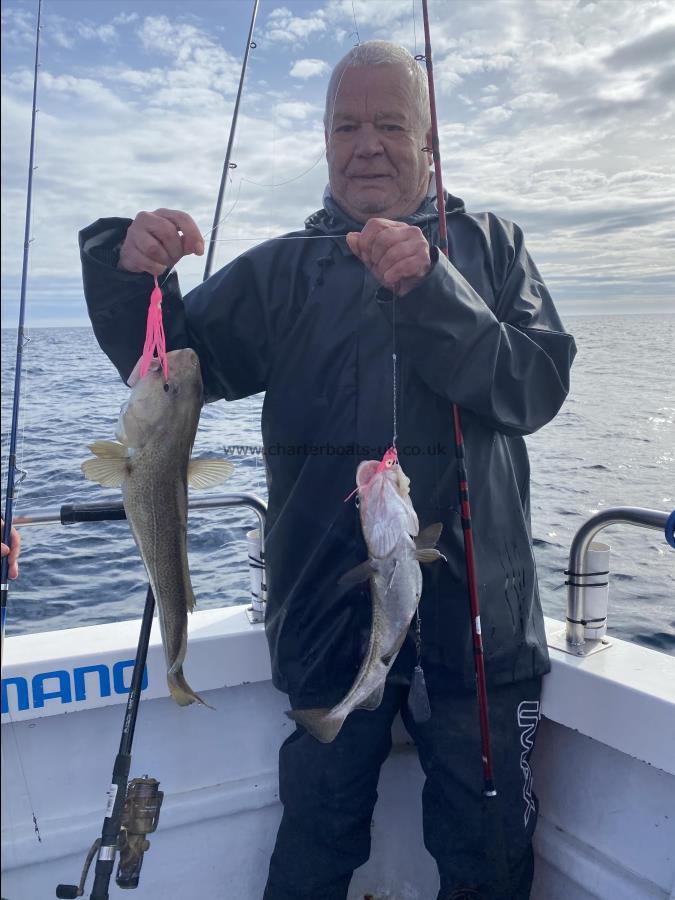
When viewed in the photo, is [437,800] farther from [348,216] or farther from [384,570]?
[348,216]

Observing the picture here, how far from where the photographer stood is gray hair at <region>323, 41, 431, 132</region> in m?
2.40

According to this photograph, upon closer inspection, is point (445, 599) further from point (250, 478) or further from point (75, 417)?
point (75, 417)

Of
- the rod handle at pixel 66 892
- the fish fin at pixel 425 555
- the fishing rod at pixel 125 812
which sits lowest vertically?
the rod handle at pixel 66 892

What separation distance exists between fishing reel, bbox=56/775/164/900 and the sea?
68.1 inches

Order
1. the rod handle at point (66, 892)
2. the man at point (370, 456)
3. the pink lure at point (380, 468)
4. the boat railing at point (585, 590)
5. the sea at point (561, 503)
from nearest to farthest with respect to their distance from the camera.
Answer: the pink lure at point (380, 468) → the rod handle at point (66, 892) → the man at point (370, 456) → the boat railing at point (585, 590) → the sea at point (561, 503)

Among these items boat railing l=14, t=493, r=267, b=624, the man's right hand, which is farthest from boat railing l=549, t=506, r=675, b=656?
the man's right hand

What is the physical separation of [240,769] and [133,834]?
1.73ft

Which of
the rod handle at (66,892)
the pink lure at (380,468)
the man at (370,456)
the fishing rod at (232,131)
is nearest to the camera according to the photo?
the pink lure at (380,468)

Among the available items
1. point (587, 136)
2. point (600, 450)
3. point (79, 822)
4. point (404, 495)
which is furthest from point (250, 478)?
point (404, 495)

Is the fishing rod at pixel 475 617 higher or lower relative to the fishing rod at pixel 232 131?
lower

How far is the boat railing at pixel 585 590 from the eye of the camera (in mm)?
2551

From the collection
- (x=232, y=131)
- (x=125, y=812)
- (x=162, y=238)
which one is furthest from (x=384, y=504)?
(x=232, y=131)

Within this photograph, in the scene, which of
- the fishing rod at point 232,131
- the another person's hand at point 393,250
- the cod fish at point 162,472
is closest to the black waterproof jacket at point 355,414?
the another person's hand at point 393,250

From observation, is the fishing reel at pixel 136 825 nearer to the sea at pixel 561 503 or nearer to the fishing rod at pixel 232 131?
the sea at pixel 561 503
